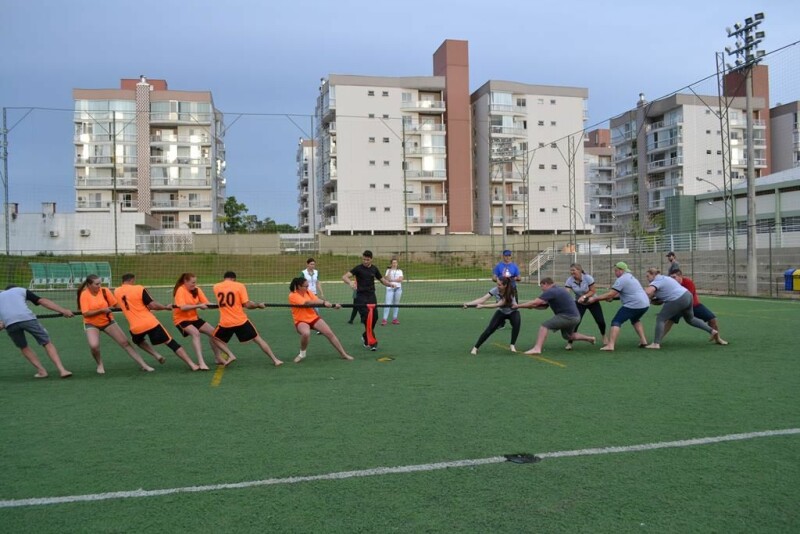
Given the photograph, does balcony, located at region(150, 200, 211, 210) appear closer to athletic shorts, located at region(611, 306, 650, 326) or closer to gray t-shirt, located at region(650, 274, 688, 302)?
athletic shorts, located at region(611, 306, 650, 326)

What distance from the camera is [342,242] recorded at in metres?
42.9

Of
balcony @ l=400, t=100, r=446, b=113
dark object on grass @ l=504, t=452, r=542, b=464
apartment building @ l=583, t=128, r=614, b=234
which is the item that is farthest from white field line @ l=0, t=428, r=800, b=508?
apartment building @ l=583, t=128, r=614, b=234

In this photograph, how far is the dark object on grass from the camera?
542 centimetres

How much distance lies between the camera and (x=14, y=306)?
9820 mm

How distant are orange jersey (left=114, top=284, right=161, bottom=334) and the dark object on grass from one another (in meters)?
6.73

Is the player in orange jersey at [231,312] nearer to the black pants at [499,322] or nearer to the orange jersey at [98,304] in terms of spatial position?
the orange jersey at [98,304]

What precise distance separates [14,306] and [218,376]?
126 inches

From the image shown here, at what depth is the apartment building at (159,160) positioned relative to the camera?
186 feet

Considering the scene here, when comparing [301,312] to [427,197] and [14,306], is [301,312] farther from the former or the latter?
[427,197]

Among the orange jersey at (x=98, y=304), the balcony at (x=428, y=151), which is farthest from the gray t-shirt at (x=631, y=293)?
the balcony at (x=428, y=151)

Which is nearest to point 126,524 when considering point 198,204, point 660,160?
point 198,204

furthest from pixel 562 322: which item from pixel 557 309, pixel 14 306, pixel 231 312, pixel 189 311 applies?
pixel 14 306

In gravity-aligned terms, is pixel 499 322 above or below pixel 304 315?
below

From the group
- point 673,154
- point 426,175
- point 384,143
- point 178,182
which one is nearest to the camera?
point 384,143
